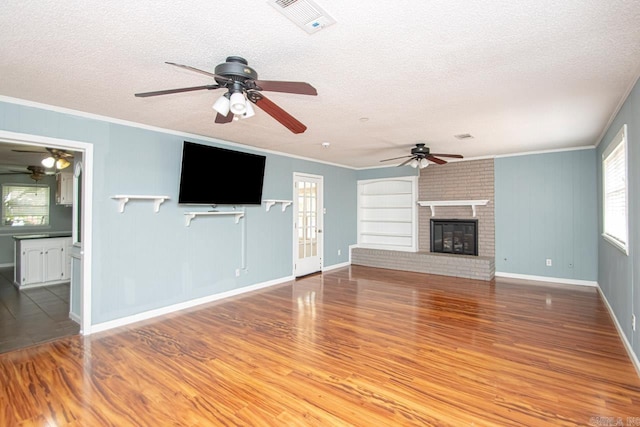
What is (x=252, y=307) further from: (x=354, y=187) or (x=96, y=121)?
(x=354, y=187)

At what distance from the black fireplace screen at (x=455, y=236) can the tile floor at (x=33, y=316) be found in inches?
249

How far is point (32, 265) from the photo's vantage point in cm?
589

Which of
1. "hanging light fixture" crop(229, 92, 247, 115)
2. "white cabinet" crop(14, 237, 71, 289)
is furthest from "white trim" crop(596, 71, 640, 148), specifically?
"white cabinet" crop(14, 237, 71, 289)

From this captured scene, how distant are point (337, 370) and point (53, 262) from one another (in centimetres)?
602

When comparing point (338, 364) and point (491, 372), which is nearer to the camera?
point (491, 372)

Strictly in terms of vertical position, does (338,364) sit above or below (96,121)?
below

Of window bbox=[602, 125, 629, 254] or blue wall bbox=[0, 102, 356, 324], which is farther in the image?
blue wall bbox=[0, 102, 356, 324]

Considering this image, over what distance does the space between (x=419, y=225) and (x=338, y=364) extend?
16.8 ft

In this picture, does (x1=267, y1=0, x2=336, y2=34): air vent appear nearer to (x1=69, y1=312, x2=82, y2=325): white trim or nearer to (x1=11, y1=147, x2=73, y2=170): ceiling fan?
(x1=69, y1=312, x2=82, y2=325): white trim

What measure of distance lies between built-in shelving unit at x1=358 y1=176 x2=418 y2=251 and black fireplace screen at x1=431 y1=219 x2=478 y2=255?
45 centimetres

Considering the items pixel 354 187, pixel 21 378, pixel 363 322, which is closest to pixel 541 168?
pixel 354 187

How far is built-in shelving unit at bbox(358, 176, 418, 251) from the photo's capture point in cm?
769

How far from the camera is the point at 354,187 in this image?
8.23 m

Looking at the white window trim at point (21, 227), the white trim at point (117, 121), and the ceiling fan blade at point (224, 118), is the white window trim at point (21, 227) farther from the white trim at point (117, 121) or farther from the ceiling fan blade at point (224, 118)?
the ceiling fan blade at point (224, 118)
